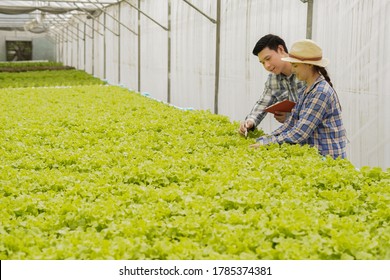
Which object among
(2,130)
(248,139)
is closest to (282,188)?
(248,139)

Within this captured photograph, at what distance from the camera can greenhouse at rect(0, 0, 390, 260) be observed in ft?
9.95

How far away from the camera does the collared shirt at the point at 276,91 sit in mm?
6172

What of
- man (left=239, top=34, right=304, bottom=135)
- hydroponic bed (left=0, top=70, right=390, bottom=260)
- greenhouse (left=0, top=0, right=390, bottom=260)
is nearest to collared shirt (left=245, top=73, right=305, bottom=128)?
man (left=239, top=34, right=304, bottom=135)

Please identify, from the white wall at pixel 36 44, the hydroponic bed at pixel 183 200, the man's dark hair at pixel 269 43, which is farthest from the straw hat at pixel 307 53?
the white wall at pixel 36 44

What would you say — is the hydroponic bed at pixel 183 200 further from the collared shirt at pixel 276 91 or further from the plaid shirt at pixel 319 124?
the collared shirt at pixel 276 91

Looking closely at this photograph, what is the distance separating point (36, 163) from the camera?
502cm

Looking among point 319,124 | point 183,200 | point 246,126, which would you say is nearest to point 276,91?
point 246,126

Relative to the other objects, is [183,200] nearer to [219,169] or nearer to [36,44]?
[219,169]

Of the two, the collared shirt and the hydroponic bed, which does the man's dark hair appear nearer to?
the collared shirt

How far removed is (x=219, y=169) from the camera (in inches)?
182

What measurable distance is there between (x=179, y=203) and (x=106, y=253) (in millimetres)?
931

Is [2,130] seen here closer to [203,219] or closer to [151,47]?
[203,219]

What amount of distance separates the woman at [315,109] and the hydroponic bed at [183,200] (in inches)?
8.6

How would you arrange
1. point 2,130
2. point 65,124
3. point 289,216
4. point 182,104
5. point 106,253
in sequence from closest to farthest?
point 106,253 < point 289,216 < point 2,130 < point 65,124 < point 182,104
